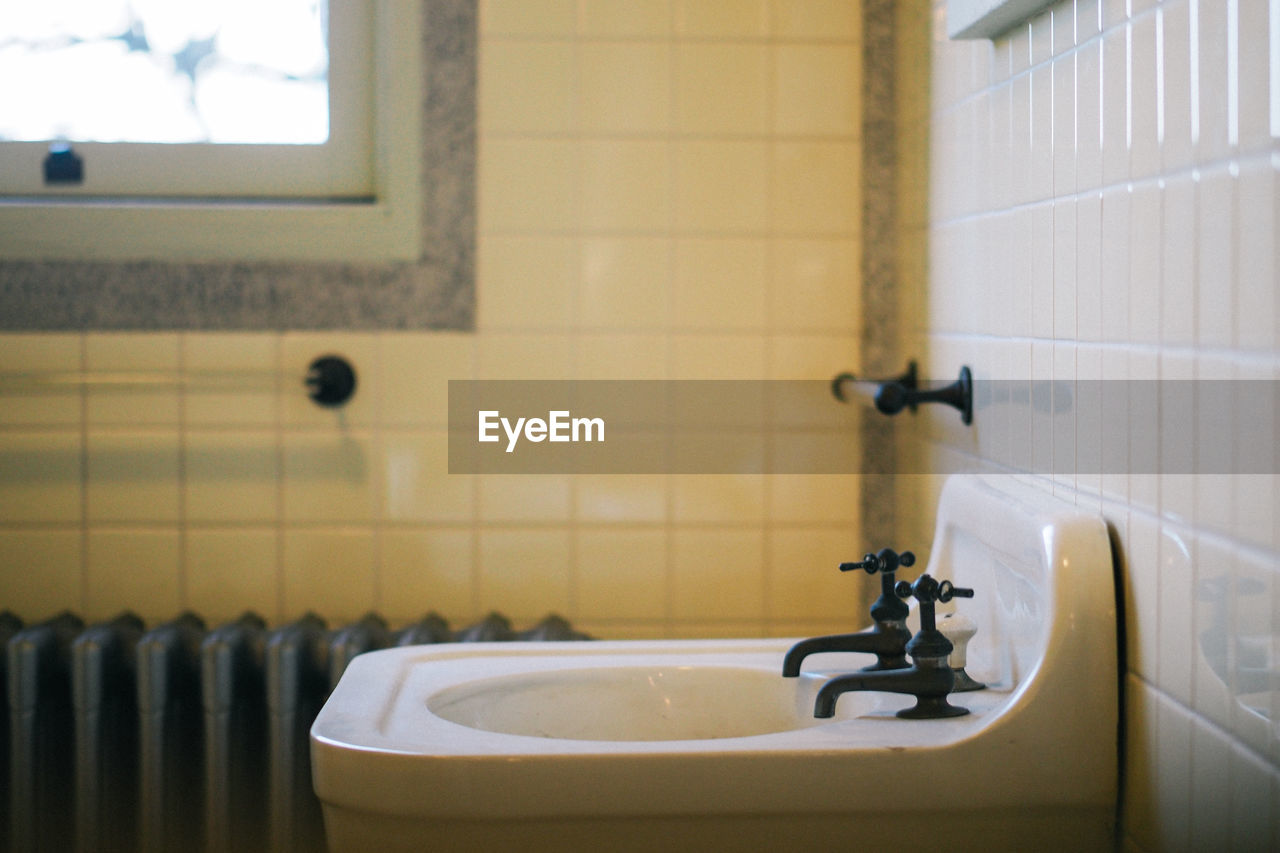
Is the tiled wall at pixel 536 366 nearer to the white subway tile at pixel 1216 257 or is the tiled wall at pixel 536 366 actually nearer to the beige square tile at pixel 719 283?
the beige square tile at pixel 719 283

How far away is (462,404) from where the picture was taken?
5.31 ft

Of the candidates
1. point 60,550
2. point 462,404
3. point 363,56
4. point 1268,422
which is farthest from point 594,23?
point 1268,422

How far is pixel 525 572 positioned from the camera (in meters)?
1.64

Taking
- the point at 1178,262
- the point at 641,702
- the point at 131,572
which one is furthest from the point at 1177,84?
the point at 131,572

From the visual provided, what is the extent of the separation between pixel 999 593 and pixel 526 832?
0.47 m

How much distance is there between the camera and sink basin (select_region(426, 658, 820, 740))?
1.04 m

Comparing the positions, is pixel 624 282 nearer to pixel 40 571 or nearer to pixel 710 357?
pixel 710 357

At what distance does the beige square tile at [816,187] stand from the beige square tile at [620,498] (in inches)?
15.7

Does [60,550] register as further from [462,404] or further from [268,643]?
[462,404]

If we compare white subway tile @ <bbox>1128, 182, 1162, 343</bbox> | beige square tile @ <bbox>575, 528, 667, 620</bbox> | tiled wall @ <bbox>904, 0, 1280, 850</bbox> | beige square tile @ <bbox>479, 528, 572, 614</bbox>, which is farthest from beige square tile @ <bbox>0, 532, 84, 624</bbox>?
white subway tile @ <bbox>1128, 182, 1162, 343</bbox>

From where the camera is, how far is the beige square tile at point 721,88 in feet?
5.29

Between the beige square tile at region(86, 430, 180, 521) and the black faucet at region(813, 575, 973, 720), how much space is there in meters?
1.07

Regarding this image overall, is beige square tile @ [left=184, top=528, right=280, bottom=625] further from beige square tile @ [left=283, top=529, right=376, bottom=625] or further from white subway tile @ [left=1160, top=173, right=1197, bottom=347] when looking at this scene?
white subway tile @ [left=1160, top=173, right=1197, bottom=347]

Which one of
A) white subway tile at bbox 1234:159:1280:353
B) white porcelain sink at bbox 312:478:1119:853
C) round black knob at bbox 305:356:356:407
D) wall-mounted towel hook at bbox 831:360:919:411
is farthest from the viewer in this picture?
round black knob at bbox 305:356:356:407
